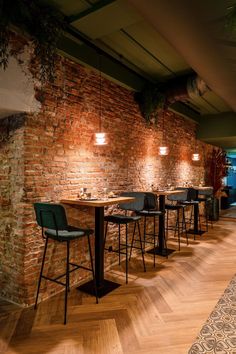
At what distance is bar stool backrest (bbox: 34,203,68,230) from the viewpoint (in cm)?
241

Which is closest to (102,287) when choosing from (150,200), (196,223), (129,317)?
(129,317)

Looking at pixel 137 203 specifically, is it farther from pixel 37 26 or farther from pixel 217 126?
pixel 217 126

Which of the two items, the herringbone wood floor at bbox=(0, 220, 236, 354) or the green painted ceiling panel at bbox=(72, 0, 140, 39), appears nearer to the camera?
the herringbone wood floor at bbox=(0, 220, 236, 354)

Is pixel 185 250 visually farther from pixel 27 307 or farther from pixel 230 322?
pixel 27 307

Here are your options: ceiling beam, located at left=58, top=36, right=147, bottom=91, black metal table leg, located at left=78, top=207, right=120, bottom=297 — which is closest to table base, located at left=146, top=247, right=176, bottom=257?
black metal table leg, located at left=78, top=207, right=120, bottom=297

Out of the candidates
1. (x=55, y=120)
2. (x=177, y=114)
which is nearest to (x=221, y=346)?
(x=55, y=120)

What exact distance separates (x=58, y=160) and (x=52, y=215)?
2.88 ft

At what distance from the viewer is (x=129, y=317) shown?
250cm

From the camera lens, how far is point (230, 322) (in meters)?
2.40

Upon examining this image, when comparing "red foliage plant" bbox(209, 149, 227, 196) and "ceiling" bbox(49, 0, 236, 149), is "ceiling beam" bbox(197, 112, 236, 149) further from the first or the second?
"ceiling" bbox(49, 0, 236, 149)

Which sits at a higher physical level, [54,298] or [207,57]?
[207,57]

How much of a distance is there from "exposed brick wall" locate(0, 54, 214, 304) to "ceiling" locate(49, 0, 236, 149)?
1.09ft

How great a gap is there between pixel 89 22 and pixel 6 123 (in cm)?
143

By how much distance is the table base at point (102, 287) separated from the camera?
3029 mm
